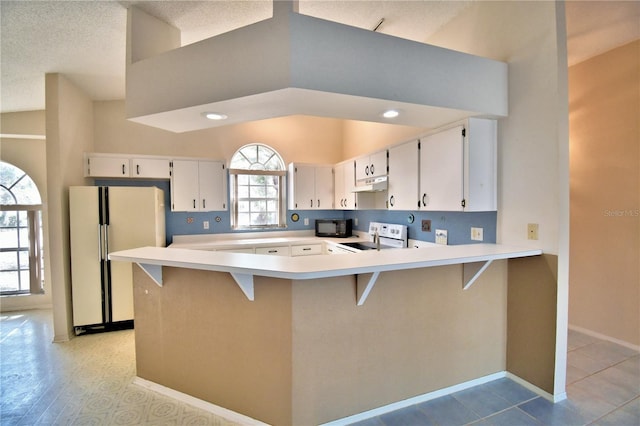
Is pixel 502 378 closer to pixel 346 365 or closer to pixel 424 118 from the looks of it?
pixel 346 365

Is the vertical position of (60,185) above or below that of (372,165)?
below

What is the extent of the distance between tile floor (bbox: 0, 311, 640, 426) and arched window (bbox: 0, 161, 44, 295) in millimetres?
1728

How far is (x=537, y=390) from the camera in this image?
2.03 meters

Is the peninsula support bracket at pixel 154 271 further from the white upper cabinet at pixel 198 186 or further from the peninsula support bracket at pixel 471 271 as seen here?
the peninsula support bracket at pixel 471 271

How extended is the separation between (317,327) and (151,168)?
10.4ft

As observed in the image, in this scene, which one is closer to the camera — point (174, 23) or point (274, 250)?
point (174, 23)

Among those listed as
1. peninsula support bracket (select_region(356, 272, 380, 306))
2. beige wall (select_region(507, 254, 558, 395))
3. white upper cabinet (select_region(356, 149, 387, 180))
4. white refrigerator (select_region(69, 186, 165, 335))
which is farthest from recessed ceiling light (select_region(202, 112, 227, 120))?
beige wall (select_region(507, 254, 558, 395))

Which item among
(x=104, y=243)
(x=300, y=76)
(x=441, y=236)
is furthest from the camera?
(x=104, y=243)

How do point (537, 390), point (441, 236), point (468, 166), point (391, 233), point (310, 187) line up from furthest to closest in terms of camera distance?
point (310, 187), point (391, 233), point (441, 236), point (468, 166), point (537, 390)

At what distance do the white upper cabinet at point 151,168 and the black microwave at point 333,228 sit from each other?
2280 mm

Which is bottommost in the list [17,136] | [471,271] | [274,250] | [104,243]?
[274,250]

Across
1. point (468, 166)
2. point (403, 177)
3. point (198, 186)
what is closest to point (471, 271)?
point (468, 166)

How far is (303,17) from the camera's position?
1.56 m

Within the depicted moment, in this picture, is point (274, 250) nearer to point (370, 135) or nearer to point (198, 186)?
point (198, 186)
